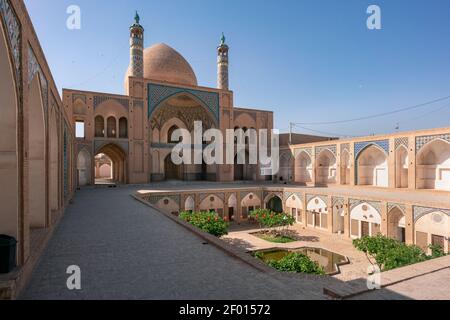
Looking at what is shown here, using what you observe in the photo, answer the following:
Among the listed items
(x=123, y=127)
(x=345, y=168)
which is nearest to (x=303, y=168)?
(x=345, y=168)

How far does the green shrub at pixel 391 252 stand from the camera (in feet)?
22.7

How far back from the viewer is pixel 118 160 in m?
20.8

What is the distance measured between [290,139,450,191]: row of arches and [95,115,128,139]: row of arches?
11.9 meters

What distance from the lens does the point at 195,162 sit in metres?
21.6

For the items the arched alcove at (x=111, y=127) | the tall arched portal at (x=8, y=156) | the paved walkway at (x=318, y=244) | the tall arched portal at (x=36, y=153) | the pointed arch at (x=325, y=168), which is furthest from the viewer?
the pointed arch at (x=325, y=168)

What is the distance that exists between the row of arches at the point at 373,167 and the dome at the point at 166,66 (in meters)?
9.62

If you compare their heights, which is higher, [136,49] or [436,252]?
[136,49]

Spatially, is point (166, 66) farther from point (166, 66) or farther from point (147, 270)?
point (147, 270)

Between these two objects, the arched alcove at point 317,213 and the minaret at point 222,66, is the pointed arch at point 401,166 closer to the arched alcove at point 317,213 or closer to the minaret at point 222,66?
the arched alcove at point 317,213

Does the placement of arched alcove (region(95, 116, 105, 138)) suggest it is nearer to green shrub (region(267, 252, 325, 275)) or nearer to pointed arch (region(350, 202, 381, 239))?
green shrub (region(267, 252, 325, 275))

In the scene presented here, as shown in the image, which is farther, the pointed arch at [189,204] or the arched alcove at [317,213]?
the pointed arch at [189,204]

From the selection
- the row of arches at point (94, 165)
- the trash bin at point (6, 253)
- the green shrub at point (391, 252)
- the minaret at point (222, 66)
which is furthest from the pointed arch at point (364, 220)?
the row of arches at point (94, 165)

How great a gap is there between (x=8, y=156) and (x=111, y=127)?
1547 cm
